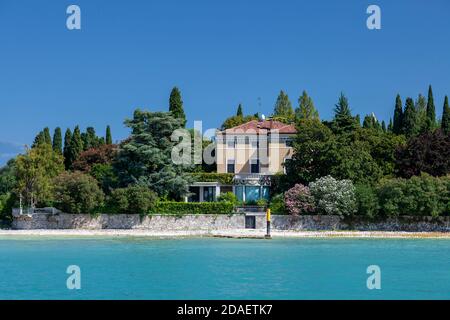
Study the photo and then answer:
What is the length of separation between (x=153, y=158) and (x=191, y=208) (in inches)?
190

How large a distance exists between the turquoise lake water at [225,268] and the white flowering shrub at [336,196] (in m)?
4.84

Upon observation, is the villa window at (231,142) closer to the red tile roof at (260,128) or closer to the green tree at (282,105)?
the red tile roof at (260,128)

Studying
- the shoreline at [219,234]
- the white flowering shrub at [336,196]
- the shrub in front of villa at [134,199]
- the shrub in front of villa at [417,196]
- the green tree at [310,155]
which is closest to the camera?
the shoreline at [219,234]

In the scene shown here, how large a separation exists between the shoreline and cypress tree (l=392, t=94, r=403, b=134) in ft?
96.0

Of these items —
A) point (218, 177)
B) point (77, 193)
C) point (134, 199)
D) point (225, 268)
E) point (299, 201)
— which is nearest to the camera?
point (225, 268)

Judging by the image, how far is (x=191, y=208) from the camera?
149ft

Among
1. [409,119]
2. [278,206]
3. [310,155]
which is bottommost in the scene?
[278,206]

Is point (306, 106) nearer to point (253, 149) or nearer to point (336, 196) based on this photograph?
point (253, 149)

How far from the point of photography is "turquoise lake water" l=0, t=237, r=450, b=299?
21.4 meters

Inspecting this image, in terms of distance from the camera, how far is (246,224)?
45469mm

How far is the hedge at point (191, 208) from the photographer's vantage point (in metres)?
45.5

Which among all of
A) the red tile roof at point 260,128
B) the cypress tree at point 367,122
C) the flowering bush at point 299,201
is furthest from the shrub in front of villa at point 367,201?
the cypress tree at point 367,122

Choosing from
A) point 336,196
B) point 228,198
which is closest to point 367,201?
point 336,196
